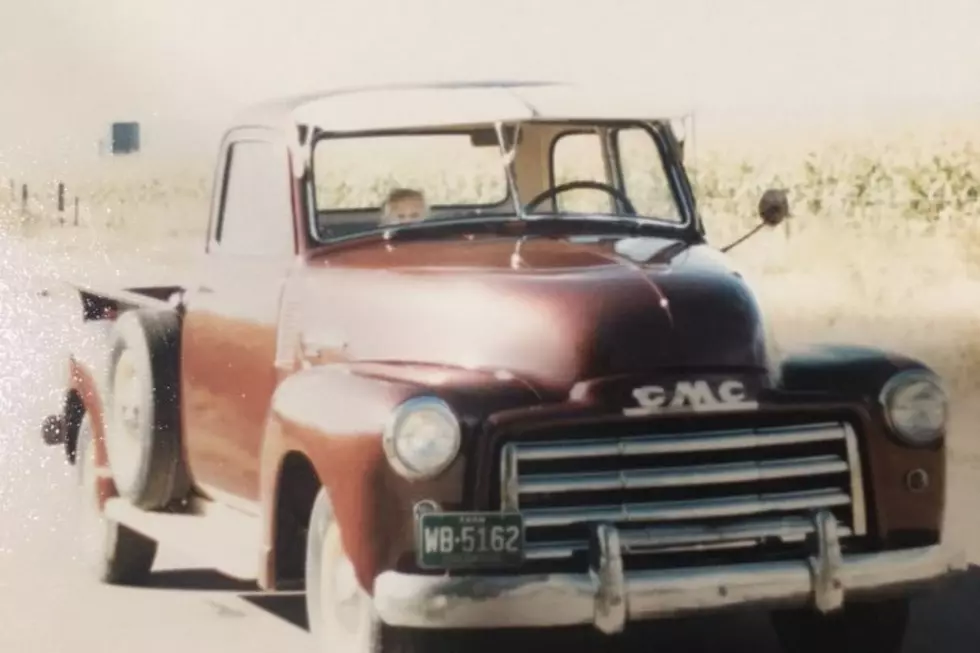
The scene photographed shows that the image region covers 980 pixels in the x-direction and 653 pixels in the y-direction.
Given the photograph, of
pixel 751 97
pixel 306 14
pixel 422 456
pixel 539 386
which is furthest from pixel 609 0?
pixel 422 456

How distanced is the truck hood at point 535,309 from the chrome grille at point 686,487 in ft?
0.51

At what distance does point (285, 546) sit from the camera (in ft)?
8.29

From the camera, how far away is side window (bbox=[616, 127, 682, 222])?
2.99 metres

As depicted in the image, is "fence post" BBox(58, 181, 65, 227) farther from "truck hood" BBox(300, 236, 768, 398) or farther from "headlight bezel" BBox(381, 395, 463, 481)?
"headlight bezel" BBox(381, 395, 463, 481)

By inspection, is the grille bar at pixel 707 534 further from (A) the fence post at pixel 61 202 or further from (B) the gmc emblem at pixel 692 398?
(A) the fence post at pixel 61 202

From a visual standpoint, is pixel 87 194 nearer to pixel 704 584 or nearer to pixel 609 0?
pixel 609 0

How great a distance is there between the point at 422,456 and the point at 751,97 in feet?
4.66

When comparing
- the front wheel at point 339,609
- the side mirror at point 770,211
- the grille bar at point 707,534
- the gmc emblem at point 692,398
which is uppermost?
the side mirror at point 770,211

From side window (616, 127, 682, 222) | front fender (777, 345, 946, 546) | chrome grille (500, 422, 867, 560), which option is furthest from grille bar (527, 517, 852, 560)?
side window (616, 127, 682, 222)

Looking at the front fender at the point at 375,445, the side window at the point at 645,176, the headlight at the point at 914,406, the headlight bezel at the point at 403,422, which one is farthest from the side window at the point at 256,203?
the headlight at the point at 914,406

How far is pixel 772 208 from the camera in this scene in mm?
2914

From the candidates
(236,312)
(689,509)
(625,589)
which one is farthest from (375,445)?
(236,312)

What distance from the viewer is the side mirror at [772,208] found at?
9.50ft

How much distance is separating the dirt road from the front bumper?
0.37 meters
